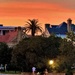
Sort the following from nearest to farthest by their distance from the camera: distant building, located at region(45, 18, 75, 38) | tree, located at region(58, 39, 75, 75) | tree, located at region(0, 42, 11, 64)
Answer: tree, located at region(58, 39, 75, 75) → tree, located at region(0, 42, 11, 64) → distant building, located at region(45, 18, 75, 38)

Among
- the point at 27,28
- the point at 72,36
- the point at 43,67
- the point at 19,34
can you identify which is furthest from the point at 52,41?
the point at 27,28

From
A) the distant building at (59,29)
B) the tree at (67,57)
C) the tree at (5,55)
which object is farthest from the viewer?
the distant building at (59,29)

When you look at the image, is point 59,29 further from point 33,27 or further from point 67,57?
point 67,57

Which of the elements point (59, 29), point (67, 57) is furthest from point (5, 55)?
point (59, 29)

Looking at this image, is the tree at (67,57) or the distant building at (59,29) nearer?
the tree at (67,57)

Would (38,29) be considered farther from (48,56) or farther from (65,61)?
(65,61)

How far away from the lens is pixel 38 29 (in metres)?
148

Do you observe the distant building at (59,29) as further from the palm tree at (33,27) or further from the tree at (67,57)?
the tree at (67,57)

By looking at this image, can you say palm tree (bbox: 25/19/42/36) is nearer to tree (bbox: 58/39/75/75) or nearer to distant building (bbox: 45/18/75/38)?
distant building (bbox: 45/18/75/38)

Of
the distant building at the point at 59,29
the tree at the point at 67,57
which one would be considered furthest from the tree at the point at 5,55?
the distant building at the point at 59,29

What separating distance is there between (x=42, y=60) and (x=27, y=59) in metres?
2.81

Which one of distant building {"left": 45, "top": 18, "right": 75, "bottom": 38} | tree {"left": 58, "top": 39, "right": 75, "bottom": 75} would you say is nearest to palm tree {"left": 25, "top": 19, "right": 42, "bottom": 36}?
distant building {"left": 45, "top": 18, "right": 75, "bottom": 38}

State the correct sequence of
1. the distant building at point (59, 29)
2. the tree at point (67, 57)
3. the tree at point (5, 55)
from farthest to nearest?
the distant building at point (59, 29)
the tree at point (5, 55)
the tree at point (67, 57)

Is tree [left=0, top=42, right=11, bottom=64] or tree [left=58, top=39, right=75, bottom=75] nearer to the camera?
tree [left=58, top=39, right=75, bottom=75]
